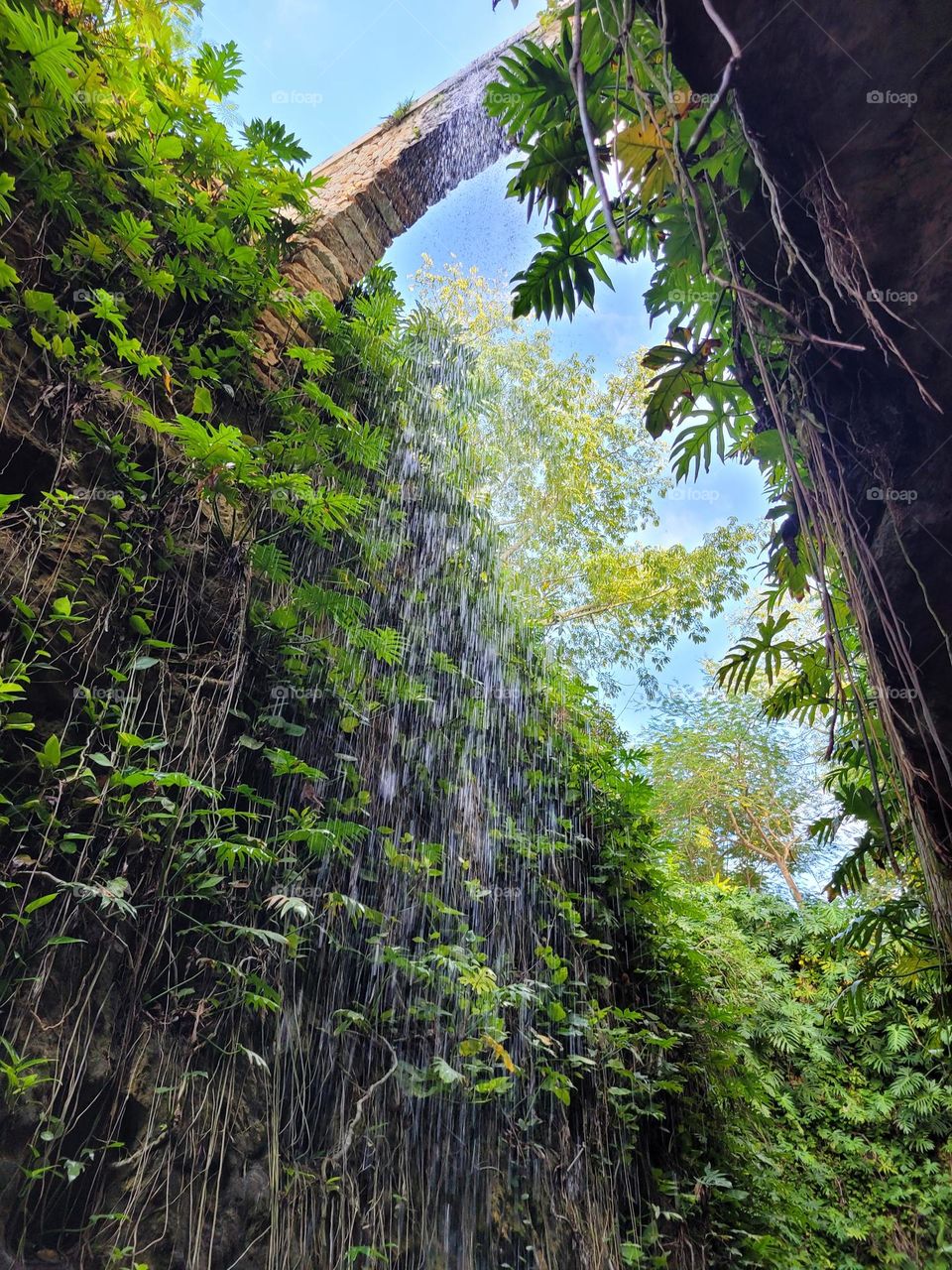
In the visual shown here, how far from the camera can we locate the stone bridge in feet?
12.6

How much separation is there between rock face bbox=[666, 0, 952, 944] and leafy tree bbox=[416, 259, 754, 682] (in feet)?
29.4

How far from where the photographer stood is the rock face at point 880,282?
47.6 inches

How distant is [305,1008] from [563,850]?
2217mm

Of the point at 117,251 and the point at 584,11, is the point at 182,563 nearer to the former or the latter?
the point at 117,251

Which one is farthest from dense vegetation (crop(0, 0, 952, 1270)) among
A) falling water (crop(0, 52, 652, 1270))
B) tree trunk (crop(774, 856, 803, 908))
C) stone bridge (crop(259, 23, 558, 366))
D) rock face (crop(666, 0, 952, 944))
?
tree trunk (crop(774, 856, 803, 908))

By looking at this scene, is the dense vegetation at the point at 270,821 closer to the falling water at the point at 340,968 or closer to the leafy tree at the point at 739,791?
the falling water at the point at 340,968

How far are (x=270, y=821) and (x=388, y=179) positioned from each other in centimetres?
428

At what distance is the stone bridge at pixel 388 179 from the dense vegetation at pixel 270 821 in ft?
0.71

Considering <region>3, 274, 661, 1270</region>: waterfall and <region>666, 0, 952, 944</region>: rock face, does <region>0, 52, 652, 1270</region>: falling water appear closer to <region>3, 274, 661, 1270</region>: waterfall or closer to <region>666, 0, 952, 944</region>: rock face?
<region>3, 274, 661, 1270</region>: waterfall

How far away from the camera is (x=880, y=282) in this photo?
4.27 feet

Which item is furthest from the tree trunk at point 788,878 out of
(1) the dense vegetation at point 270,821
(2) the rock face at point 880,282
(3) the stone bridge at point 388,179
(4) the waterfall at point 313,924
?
(2) the rock face at point 880,282

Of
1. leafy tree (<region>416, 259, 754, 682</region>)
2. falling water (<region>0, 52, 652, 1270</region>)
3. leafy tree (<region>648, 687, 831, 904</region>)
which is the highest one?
leafy tree (<region>416, 259, 754, 682</region>)

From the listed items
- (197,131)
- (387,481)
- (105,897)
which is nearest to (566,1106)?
(105,897)

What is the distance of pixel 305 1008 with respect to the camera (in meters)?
2.44
